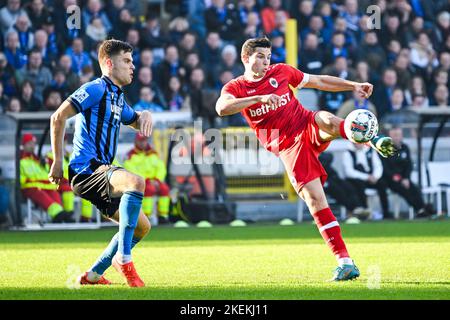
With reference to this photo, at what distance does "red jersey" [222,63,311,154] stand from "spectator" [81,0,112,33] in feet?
36.6

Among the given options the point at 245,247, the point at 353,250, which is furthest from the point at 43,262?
the point at 353,250

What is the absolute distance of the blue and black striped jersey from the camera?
7879 mm

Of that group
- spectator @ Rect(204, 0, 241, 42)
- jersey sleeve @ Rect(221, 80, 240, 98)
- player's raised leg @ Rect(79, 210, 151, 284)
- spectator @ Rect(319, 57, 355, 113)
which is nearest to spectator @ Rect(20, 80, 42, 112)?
spectator @ Rect(204, 0, 241, 42)

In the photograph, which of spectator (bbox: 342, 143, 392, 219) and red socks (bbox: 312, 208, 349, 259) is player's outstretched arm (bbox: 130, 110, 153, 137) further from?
spectator (bbox: 342, 143, 392, 219)

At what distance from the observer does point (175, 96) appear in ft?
62.5

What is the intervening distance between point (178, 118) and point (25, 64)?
347cm

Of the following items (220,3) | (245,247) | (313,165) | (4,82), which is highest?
(220,3)

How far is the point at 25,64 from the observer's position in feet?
62.3

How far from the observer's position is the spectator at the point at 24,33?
761 inches

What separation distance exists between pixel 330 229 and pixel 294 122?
1119 mm

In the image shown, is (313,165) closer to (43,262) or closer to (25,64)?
(43,262)
